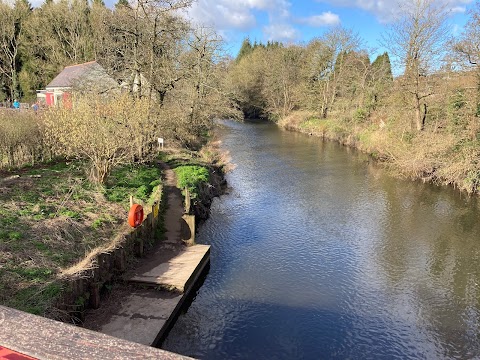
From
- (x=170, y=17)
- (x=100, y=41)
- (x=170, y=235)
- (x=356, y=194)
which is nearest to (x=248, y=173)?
(x=356, y=194)

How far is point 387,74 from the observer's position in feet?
145

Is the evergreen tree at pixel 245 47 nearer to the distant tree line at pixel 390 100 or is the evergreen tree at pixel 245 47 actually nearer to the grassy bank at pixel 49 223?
the distant tree line at pixel 390 100

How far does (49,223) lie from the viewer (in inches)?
397

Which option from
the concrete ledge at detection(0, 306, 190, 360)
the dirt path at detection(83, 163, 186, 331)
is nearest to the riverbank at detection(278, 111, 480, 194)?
the dirt path at detection(83, 163, 186, 331)

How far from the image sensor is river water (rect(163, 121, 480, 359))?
30.8 ft

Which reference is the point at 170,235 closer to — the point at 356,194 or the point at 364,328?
the point at 364,328

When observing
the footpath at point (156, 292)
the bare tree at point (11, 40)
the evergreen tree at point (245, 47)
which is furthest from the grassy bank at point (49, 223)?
the evergreen tree at point (245, 47)

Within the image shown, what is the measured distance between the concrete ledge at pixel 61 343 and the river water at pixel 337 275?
22.6 feet

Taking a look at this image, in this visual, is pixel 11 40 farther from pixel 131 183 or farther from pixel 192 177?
pixel 131 183

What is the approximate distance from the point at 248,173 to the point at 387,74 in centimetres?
2729

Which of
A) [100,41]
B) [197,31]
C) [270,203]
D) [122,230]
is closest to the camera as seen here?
[122,230]

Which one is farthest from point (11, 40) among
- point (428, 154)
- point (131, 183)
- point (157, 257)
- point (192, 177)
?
point (428, 154)

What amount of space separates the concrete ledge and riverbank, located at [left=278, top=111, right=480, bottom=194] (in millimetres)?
23502

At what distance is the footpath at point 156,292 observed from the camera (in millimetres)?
8430
